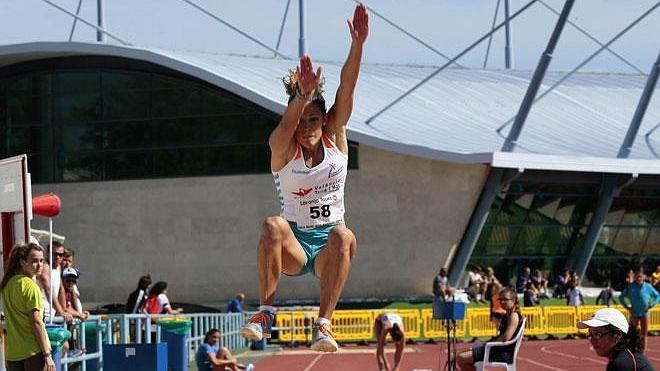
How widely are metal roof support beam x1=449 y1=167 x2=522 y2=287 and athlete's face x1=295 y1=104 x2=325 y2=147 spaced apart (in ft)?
114

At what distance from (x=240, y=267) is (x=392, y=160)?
574cm

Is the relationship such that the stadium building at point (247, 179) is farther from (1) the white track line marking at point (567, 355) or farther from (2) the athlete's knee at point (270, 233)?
(2) the athlete's knee at point (270, 233)

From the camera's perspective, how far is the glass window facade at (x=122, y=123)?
44750mm

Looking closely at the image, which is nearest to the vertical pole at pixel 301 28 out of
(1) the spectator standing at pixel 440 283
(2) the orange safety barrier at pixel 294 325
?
(1) the spectator standing at pixel 440 283

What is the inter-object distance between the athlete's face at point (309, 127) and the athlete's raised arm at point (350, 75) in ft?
0.50

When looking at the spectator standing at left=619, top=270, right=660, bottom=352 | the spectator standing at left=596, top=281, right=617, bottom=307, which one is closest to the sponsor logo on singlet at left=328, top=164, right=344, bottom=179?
the spectator standing at left=619, top=270, right=660, bottom=352

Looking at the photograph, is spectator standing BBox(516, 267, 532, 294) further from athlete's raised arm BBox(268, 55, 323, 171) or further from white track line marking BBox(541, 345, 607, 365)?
athlete's raised arm BBox(268, 55, 323, 171)

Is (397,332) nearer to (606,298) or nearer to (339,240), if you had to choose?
(339,240)

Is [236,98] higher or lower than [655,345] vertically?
higher

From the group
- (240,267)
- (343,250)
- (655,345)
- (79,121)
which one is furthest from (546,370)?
(79,121)

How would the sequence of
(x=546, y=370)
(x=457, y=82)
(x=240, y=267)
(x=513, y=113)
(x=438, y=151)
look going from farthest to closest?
(x=457, y=82) < (x=513, y=113) < (x=240, y=267) < (x=438, y=151) < (x=546, y=370)

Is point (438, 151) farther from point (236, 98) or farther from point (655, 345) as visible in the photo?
point (655, 345)

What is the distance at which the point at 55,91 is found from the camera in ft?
152

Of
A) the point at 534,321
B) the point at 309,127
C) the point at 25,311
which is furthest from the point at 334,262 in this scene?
the point at 534,321
